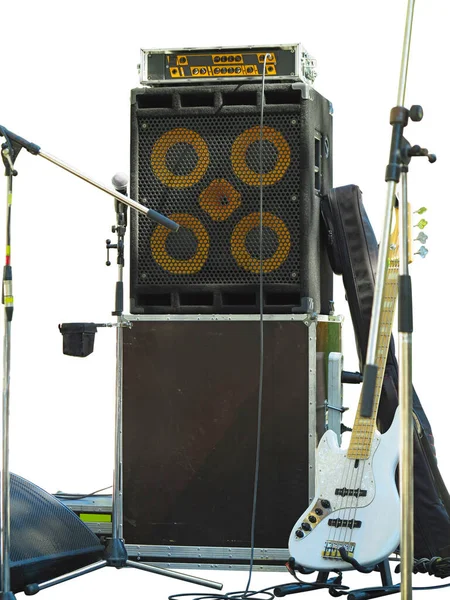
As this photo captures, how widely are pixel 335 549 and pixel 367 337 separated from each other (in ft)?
3.29

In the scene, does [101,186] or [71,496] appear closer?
[101,186]

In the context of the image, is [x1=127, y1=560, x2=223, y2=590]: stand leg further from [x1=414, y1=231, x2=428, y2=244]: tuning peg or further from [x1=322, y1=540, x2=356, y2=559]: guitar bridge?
[x1=414, y1=231, x2=428, y2=244]: tuning peg

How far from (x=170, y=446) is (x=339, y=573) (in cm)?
96

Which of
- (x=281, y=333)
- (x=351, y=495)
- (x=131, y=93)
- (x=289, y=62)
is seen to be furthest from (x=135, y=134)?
(x=351, y=495)

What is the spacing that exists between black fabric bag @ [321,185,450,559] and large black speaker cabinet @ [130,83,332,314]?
0.10m

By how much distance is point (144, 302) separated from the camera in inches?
210

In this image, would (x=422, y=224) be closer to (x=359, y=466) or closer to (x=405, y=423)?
(x=359, y=466)

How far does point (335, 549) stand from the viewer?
182 inches

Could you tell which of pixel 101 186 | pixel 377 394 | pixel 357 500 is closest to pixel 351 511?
pixel 357 500

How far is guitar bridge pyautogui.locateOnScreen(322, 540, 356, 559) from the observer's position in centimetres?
460

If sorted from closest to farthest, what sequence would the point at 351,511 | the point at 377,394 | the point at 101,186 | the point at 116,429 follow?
1. the point at 101,186
2. the point at 351,511
3. the point at 377,394
4. the point at 116,429

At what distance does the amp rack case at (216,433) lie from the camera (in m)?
5.12

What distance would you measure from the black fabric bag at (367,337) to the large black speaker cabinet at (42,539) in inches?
55.9

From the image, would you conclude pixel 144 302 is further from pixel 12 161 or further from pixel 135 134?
pixel 12 161
